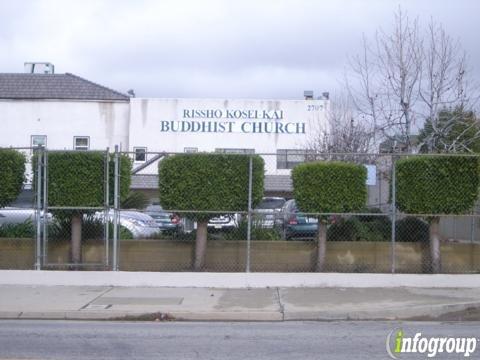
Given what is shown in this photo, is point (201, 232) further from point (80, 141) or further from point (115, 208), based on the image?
point (80, 141)

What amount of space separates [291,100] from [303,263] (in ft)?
72.2

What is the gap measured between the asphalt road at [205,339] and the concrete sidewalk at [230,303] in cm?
35

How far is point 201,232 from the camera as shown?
1412 cm

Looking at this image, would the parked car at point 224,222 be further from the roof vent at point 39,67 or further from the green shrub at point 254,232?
the roof vent at point 39,67

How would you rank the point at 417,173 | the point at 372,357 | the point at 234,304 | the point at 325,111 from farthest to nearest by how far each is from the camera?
1. the point at 325,111
2. the point at 417,173
3. the point at 234,304
4. the point at 372,357

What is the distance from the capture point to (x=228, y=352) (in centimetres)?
844

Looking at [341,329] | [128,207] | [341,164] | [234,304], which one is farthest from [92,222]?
[341,329]

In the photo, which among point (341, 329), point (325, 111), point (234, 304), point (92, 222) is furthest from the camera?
point (325, 111)

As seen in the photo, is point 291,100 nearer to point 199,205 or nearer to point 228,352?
point 199,205

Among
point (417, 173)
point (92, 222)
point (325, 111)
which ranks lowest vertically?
point (92, 222)

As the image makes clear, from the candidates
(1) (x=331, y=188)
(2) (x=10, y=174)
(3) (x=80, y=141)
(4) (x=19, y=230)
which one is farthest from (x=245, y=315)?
(3) (x=80, y=141)

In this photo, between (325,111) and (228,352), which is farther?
(325,111)

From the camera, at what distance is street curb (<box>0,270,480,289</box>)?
536 inches

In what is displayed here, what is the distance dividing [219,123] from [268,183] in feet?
44.4
